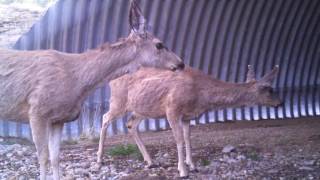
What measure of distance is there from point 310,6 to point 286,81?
6.46 ft

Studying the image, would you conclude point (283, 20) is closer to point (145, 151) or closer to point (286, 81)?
point (286, 81)

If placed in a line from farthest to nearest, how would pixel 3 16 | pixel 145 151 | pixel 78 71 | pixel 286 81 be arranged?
pixel 3 16 → pixel 286 81 → pixel 145 151 → pixel 78 71

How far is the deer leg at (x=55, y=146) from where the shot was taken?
7992 millimetres

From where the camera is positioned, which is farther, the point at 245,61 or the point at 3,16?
the point at 3,16

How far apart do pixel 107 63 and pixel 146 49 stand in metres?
0.52

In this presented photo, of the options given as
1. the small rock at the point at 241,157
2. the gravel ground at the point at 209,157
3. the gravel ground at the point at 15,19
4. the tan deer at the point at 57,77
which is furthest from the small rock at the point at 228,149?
the gravel ground at the point at 15,19

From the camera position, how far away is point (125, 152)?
1020 cm

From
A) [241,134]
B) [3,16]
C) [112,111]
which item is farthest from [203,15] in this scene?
[3,16]

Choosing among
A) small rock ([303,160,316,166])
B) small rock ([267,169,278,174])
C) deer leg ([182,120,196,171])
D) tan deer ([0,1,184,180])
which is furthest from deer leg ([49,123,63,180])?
small rock ([303,160,316,166])

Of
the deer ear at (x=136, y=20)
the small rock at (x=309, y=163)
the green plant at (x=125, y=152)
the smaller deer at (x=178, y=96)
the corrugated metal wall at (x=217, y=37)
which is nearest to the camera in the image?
the deer ear at (x=136, y=20)

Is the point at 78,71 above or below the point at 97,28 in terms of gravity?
below

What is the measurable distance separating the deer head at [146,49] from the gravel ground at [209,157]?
5.22 ft

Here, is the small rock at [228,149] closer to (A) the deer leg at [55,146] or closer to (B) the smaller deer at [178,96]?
(B) the smaller deer at [178,96]

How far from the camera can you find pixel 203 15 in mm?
12391
